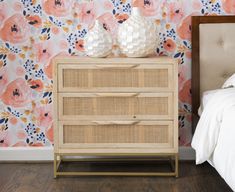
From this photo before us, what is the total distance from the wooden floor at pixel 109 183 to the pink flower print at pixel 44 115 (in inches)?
14.9

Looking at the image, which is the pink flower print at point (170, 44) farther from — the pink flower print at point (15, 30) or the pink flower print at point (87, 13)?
the pink flower print at point (15, 30)

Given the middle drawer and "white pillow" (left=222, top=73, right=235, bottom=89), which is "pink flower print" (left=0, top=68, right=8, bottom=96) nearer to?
the middle drawer

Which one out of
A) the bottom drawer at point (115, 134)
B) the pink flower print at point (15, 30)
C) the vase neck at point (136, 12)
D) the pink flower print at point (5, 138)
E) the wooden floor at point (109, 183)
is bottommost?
the wooden floor at point (109, 183)

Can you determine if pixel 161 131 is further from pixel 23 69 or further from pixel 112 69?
pixel 23 69

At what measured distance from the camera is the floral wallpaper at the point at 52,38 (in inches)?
134

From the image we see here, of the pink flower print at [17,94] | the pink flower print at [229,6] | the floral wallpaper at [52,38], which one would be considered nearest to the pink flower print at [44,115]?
the floral wallpaper at [52,38]

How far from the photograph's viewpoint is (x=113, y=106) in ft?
10.0

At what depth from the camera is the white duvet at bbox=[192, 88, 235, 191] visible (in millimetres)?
2365

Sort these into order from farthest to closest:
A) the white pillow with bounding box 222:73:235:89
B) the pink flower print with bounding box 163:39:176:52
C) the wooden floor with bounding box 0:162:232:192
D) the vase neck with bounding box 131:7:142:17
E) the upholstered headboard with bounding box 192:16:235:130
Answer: the pink flower print with bounding box 163:39:176:52, the upholstered headboard with bounding box 192:16:235:130, the vase neck with bounding box 131:7:142:17, the white pillow with bounding box 222:73:235:89, the wooden floor with bounding box 0:162:232:192

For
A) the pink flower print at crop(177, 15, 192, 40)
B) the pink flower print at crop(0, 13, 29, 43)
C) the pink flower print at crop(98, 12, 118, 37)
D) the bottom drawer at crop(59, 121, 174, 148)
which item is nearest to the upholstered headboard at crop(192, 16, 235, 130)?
the pink flower print at crop(177, 15, 192, 40)

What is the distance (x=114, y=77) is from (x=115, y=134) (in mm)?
365

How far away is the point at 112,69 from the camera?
3035mm

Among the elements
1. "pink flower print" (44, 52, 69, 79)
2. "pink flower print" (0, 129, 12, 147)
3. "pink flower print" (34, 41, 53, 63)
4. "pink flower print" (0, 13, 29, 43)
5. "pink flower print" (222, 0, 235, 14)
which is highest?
"pink flower print" (222, 0, 235, 14)

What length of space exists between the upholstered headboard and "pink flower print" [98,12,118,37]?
56cm
